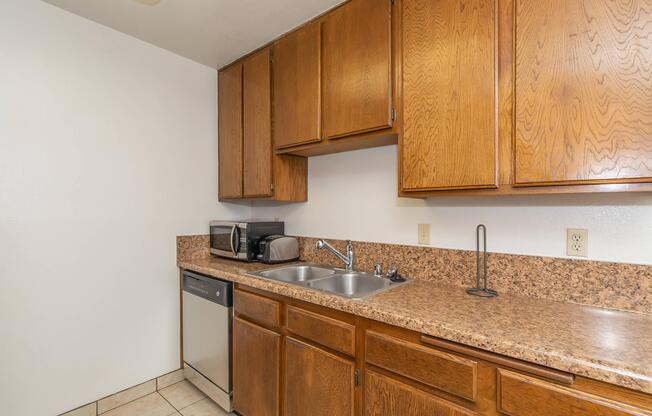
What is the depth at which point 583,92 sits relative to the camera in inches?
41.6

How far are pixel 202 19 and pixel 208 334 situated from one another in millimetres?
1956

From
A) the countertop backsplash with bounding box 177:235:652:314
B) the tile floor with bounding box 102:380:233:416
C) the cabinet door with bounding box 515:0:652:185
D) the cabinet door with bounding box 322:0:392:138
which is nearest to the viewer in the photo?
the cabinet door with bounding box 515:0:652:185

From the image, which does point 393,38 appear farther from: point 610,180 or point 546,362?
point 546,362

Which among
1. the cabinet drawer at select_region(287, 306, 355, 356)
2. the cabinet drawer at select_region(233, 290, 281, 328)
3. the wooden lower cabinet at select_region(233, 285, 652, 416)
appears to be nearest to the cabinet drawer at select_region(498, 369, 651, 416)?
the wooden lower cabinet at select_region(233, 285, 652, 416)

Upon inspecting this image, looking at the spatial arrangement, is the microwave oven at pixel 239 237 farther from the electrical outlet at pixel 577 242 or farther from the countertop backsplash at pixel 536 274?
the electrical outlet at pixel 577 242

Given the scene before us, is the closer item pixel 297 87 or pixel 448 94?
pixel 448 94

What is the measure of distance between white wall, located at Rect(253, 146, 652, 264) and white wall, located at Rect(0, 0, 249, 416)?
0.97m

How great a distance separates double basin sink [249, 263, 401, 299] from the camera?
1.81 metres

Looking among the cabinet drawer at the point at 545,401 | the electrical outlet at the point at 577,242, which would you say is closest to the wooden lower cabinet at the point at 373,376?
the cabinet drawer at the point at 545,401

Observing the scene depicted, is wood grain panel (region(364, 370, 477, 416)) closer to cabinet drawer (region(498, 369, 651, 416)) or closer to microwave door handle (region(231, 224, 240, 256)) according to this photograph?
cabinet drawer (region(498, 369, 651, 416))

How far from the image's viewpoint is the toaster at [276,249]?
2158 mm

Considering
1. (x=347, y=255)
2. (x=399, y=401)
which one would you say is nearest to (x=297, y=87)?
(x=347, y=255)

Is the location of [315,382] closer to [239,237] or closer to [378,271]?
[378,271]

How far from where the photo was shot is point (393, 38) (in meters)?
1.55
